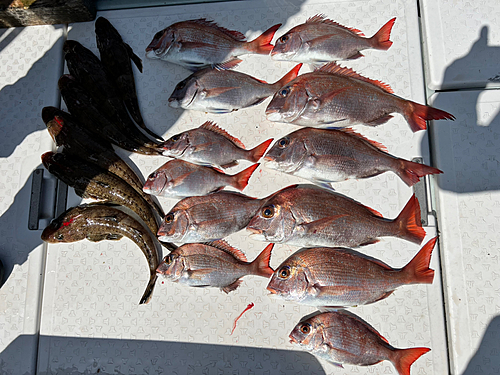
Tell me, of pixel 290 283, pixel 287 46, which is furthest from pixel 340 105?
pixel 290 283

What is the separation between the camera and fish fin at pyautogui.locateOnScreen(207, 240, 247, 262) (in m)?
2.30

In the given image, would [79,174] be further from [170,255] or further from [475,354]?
[475,354]

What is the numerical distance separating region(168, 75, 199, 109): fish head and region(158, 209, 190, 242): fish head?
826 millimetres

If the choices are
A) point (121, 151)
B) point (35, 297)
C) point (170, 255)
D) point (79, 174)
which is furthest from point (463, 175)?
point (35, 297)

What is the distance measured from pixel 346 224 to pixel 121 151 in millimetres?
1794

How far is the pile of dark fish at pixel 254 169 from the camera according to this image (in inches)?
80.8

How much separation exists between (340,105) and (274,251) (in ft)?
3.69

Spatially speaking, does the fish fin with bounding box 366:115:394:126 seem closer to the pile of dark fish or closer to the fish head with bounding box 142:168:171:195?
the pile of dark fish

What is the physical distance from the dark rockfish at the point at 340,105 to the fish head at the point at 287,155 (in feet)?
0.61

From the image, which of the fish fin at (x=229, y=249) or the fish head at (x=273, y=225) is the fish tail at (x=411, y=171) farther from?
the fish fin at (x=229, y=249)

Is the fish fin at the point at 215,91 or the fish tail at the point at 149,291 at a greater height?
the fish fin at the point at 215,91

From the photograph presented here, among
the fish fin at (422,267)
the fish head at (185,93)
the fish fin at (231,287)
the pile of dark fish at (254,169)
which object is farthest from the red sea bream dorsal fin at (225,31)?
the fish fin at (422,267)

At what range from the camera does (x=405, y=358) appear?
1.99 metres

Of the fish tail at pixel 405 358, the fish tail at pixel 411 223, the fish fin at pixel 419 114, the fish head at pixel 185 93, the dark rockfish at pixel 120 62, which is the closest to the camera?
the fish tail at pixel 405 358
